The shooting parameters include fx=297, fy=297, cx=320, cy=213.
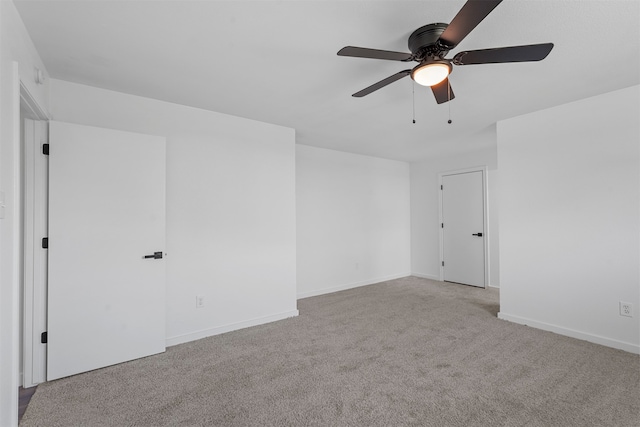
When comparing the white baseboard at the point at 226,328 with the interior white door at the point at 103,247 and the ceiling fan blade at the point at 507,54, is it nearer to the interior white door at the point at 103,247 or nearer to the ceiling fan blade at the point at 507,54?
the interior white door at the point at 103,247

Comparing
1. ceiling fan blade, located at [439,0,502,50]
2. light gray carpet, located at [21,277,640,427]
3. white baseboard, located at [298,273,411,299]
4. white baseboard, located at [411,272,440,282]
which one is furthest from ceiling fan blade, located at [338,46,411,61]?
white baseboard, located at [411,272,440,282]

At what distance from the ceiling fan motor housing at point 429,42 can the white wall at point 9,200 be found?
2225 millimetres

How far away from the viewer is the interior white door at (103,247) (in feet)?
7.77

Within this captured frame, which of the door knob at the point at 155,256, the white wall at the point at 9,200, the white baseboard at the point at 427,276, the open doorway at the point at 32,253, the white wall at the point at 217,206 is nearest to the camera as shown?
the white wall at the point at 9,200

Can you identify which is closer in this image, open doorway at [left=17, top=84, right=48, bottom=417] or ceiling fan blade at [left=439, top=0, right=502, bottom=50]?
ceiling fan blade at [left=439, top=0, right=502, bottom=50]

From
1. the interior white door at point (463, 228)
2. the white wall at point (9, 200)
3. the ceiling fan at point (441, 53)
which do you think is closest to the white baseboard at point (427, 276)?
the interior white door at point (463, 228)

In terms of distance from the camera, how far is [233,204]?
337cm

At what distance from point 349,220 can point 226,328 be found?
2.76 metres

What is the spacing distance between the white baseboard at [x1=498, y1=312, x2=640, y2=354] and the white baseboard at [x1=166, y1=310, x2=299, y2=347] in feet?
8.58

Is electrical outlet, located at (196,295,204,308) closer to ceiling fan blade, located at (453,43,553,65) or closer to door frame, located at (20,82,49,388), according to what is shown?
door frame, located at (20,82,49,388)

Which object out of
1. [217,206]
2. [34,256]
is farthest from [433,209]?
[34,256]

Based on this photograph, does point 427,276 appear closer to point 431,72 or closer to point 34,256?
point 431,72

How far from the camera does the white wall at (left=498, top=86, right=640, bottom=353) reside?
278cm

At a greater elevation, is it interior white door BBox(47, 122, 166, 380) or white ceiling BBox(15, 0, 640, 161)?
white ceiling BBox(15, 0, 640, 161)
